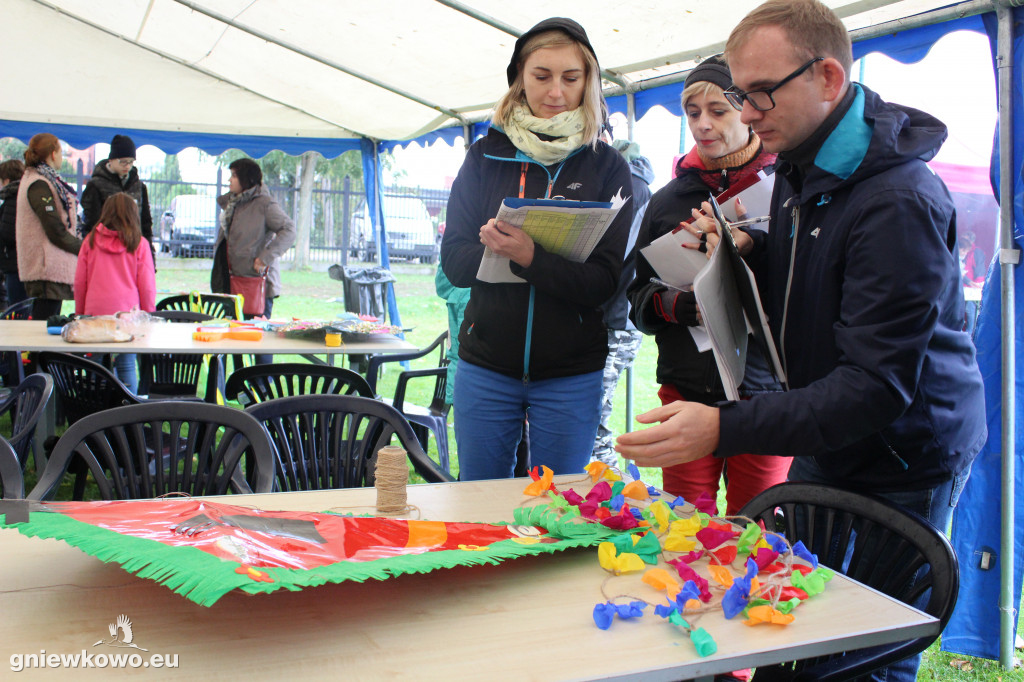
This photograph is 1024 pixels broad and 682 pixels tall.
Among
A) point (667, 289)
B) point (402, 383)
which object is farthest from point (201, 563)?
point (402, 383)

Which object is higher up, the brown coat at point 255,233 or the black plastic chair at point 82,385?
the brown coat at point 255,233

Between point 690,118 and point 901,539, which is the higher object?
point 690,118

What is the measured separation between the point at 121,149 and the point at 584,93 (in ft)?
17.2

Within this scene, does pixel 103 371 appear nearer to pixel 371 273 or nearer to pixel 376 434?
pixel 376 434

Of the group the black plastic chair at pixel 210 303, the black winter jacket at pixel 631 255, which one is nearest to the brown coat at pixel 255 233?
the black plastic chair at pixel 210 303

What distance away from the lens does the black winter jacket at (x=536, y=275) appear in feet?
6.69

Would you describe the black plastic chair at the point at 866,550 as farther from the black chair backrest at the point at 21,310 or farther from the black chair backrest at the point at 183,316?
the black chair backrest at the point at 21,310

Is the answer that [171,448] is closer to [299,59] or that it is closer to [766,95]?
[766,95]

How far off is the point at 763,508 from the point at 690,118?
47.0 inches

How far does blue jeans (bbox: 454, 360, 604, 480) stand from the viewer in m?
2.05

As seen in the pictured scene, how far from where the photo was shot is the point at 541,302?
209 cm

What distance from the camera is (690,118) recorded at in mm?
2221

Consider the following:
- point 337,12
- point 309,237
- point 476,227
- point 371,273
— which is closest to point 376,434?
point 476,227

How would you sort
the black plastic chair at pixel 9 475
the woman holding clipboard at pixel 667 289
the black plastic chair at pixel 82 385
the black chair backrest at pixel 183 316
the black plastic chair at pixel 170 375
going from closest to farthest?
the black plastic chair at pixel 9 475 < the woman holding clipboard at pixel 667 289 < the black plastic chair at pixel 82 385 < the black plastic chair at pixel 170 375 < the black chair backrest at pixel 183 316
